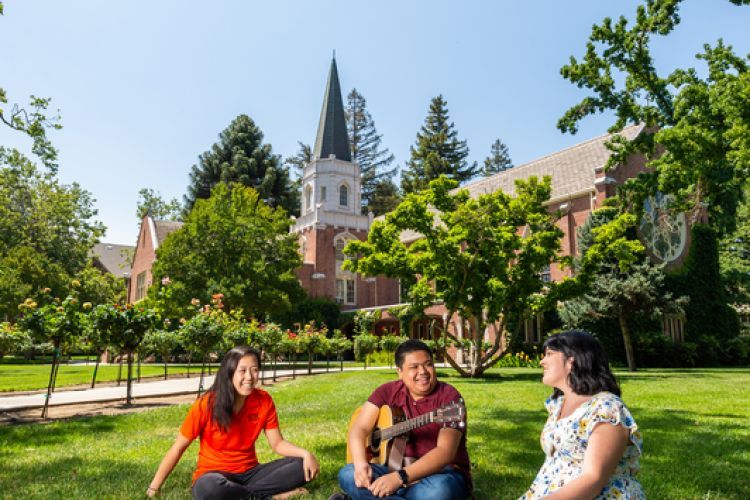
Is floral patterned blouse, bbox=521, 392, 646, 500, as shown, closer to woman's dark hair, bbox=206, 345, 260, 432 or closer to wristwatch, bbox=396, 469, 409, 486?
wristwatch, bbox=396, 469, 409, 486

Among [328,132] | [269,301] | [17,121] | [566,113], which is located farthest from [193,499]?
[328,132]

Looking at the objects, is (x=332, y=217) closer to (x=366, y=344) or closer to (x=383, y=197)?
(x=366, y=344)

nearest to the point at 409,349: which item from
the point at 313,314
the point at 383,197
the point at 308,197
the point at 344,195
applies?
the point at 313,314

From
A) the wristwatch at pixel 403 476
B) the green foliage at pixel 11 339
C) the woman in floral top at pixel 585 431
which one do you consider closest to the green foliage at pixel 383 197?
the green foliage at pixel 11 339

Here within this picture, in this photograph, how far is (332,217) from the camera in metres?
42.2

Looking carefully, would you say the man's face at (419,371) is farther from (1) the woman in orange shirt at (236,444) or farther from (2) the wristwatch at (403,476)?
(1) the woman in orange shirt at (236,444)

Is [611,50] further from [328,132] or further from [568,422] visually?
[328,132]

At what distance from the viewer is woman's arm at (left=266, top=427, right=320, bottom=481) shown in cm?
424

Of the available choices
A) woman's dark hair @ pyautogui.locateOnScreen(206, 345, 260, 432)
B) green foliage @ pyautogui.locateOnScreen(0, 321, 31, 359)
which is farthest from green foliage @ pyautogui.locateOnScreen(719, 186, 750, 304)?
woman's dark hair @ pyautogui.locateOnScreen(206, 345, 260, 432)

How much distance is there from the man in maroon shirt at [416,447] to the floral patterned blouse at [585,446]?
0.78 m

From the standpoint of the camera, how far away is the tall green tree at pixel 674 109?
13.4 m

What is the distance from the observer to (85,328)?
10.9 metres

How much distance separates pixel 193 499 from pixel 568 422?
2.72 m

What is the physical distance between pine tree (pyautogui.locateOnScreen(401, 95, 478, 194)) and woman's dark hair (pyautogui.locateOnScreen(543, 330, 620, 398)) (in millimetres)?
53504
